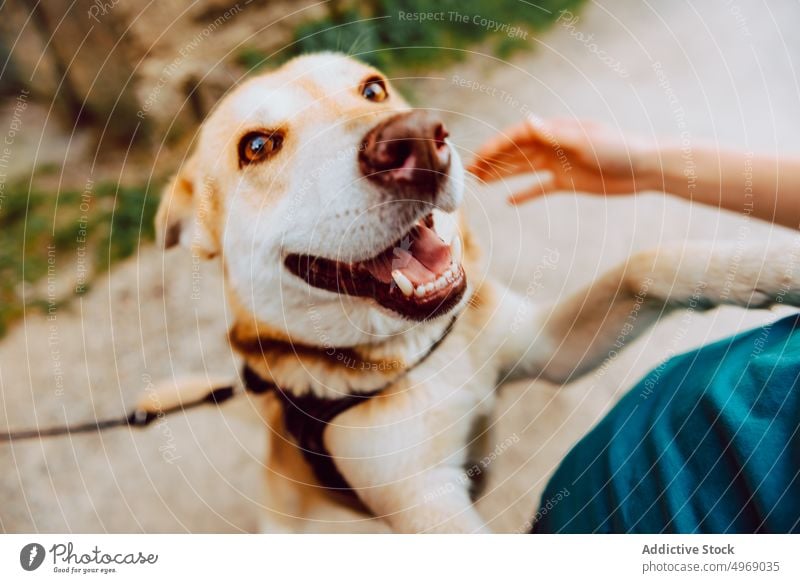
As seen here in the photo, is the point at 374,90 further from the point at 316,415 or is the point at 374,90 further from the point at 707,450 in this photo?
Result: the point at 707,450

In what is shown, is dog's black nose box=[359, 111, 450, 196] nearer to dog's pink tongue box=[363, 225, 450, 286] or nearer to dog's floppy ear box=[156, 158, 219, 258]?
dog's pink tongue box=[363, 225, 450, 286]

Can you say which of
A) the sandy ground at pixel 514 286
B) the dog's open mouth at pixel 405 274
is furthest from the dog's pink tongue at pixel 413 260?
the sandy ground at pixel 514 286

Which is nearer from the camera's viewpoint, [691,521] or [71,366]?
[691,521]

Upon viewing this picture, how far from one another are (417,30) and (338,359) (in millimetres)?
404

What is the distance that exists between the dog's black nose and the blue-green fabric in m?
0.31

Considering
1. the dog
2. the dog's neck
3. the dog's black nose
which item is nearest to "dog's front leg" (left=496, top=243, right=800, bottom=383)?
the dog

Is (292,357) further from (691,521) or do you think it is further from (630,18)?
(630,18)

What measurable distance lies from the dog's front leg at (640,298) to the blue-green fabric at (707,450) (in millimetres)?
51

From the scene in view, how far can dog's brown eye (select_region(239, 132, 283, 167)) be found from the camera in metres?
0.54

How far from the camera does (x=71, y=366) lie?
70 centimetres

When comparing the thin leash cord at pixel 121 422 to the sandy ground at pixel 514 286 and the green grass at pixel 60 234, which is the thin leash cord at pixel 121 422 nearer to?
the sandy ground at pixel 514 286

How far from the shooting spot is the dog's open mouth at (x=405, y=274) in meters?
0.55
